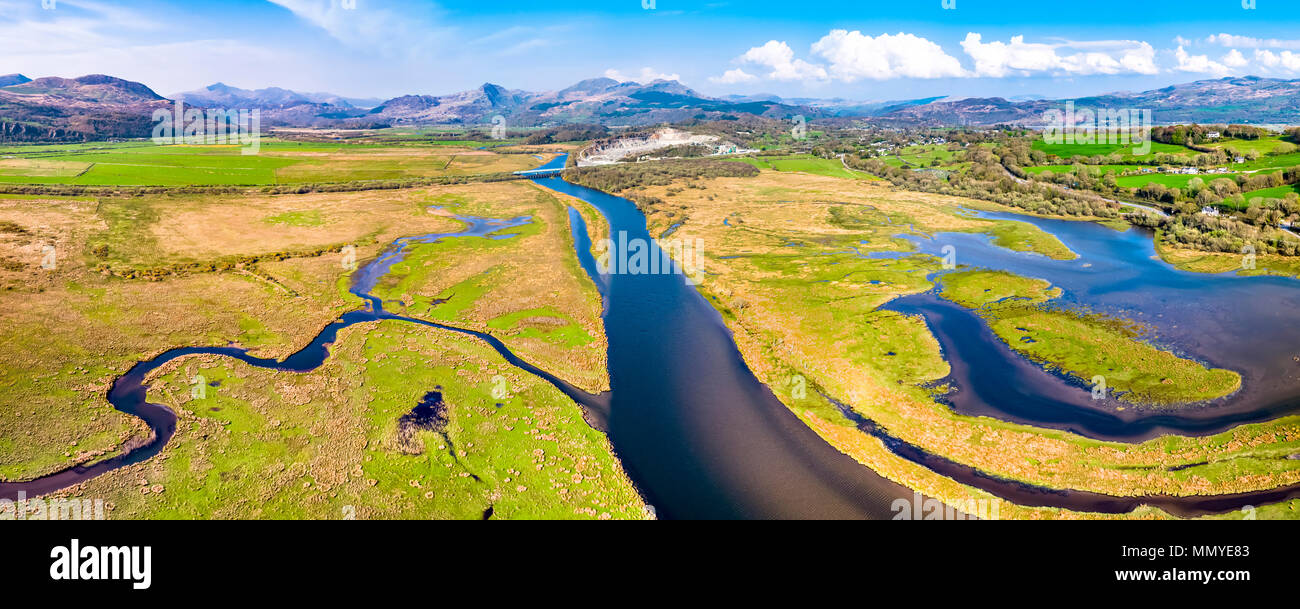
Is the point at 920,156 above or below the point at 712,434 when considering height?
above

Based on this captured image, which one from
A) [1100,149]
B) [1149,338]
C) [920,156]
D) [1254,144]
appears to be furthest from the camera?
[920,156]

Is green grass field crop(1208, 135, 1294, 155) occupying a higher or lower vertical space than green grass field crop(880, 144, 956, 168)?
lower

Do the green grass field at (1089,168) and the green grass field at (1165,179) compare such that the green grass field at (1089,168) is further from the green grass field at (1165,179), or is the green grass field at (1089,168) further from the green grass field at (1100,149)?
the green grass field at (1100,149)

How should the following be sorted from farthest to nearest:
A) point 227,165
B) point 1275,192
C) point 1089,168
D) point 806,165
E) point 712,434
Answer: point 806,165, point 227,165, point 1089,168, point 1275,192, point 712,434

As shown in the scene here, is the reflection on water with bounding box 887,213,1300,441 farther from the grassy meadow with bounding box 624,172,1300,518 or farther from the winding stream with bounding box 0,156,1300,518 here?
the grassy meadow with bounding box 624,172,1300,518

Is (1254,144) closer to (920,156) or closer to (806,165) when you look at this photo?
(920,156)

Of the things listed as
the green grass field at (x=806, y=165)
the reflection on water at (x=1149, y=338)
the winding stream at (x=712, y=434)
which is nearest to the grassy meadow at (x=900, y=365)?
the winding stream at (x=712, y=434)

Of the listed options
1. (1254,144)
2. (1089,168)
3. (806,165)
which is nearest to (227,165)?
(806,165)

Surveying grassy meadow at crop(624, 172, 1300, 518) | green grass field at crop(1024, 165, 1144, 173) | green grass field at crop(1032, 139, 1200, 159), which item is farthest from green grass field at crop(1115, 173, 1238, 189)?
grassy meadow at crop(624, 172, 1300, 518)
